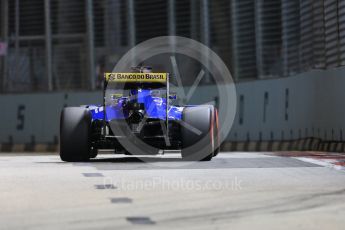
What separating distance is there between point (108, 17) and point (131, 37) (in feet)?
3.43

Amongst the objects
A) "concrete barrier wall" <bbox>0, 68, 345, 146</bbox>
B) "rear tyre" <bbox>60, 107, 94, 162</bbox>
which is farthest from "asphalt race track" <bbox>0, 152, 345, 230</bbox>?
"concrete barrier wall" <bbox>0, 68, 345, 146</bbox>

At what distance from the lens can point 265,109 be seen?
22031 millimetres

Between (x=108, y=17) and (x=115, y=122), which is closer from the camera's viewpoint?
(x=115, y=122)

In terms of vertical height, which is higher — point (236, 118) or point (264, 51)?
point (264, 51)

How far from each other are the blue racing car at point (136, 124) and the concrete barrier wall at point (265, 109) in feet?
16.8

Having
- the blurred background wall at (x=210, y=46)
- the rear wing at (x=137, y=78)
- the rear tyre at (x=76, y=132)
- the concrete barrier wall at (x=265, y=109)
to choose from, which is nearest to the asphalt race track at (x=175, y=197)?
the rear tyre at (x=76, y=132)

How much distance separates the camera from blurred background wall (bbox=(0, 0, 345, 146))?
20516 mm

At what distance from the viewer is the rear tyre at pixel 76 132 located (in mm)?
14844

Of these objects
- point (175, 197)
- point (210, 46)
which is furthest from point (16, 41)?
point (175, 197)

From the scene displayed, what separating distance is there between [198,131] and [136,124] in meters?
1.01

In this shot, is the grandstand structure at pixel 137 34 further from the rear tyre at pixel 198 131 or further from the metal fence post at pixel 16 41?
the rear tyre at pixel 198 131

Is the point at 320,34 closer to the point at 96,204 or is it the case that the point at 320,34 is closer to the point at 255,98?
the point at 255,98

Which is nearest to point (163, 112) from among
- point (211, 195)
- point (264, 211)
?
point (211, 195)

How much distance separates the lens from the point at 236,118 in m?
22.9
